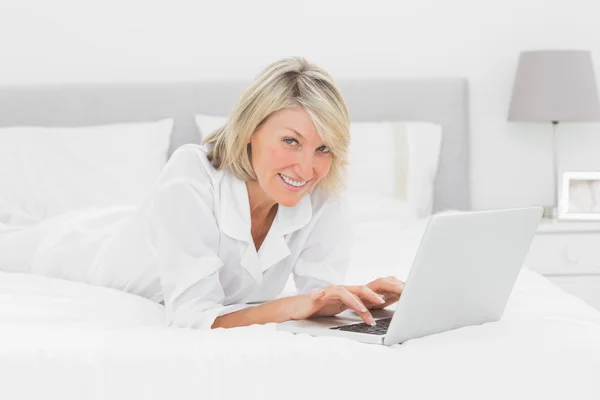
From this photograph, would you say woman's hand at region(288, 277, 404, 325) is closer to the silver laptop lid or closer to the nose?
the silver laptop lid

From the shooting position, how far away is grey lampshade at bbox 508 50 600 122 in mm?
3150

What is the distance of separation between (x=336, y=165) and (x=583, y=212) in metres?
1.85

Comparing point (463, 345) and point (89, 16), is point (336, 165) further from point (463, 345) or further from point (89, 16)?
point (89, 16)

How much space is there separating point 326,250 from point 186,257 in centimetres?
35

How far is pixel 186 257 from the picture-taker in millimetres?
1536

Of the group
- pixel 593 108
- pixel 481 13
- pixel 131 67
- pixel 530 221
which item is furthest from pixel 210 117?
pixel 530 221

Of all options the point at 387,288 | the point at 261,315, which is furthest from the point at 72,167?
the point at 387,288

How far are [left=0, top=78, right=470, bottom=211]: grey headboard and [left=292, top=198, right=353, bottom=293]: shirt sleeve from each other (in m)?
1.47

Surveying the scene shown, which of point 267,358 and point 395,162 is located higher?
point 267,358

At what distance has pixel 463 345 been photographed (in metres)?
1.27

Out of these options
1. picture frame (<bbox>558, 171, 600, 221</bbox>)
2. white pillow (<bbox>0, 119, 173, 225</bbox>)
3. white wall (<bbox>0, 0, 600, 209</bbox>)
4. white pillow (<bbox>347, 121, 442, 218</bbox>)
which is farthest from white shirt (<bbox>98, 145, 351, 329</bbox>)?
picture frame (<bbox>558, 171, 600, 221</bbox>)

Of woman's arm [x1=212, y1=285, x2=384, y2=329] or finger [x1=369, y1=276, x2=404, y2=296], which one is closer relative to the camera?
woman's arm [x1=212, y1=285, x2=384, y2=329]

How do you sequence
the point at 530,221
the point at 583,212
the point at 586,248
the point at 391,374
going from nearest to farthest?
the point at 391,374 → the point at 530,221 → the point at 586,248 → the point at 583,212

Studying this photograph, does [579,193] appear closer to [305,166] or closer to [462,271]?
[305,166]
